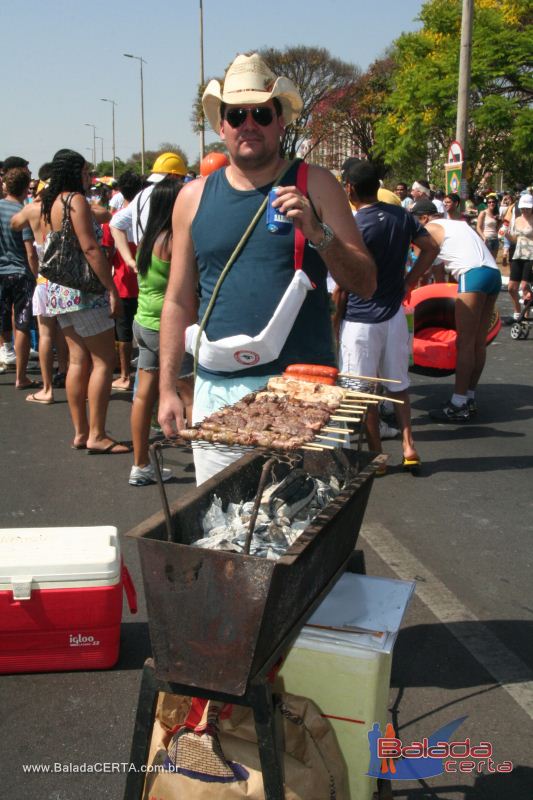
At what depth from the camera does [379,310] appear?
6.26 metres

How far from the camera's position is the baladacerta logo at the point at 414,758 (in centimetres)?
250

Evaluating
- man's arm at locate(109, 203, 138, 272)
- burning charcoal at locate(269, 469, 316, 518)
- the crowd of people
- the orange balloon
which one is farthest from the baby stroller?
burning charcoal at locate(269, 469, 316, 518)

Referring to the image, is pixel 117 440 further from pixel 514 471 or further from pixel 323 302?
pixel 323 302

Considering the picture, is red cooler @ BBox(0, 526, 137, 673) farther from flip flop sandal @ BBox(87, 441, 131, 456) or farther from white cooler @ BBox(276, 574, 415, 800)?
flip flop sandal @ BBox(87, 441, 131, 456)

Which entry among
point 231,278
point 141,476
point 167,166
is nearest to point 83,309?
point 141,476

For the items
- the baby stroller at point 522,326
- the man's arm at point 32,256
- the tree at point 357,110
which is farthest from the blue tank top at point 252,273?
the tree at point 357,110

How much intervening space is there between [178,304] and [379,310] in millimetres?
3086

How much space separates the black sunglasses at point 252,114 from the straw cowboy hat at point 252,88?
3 cm

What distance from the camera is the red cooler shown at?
10.9 ft

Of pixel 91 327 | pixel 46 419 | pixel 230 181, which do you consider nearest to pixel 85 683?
pixel 230 181

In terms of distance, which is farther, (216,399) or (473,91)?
(473,91)

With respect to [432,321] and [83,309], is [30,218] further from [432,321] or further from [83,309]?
[432,321]

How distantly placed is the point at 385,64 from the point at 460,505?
64142mm

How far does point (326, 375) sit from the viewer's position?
3027mm
